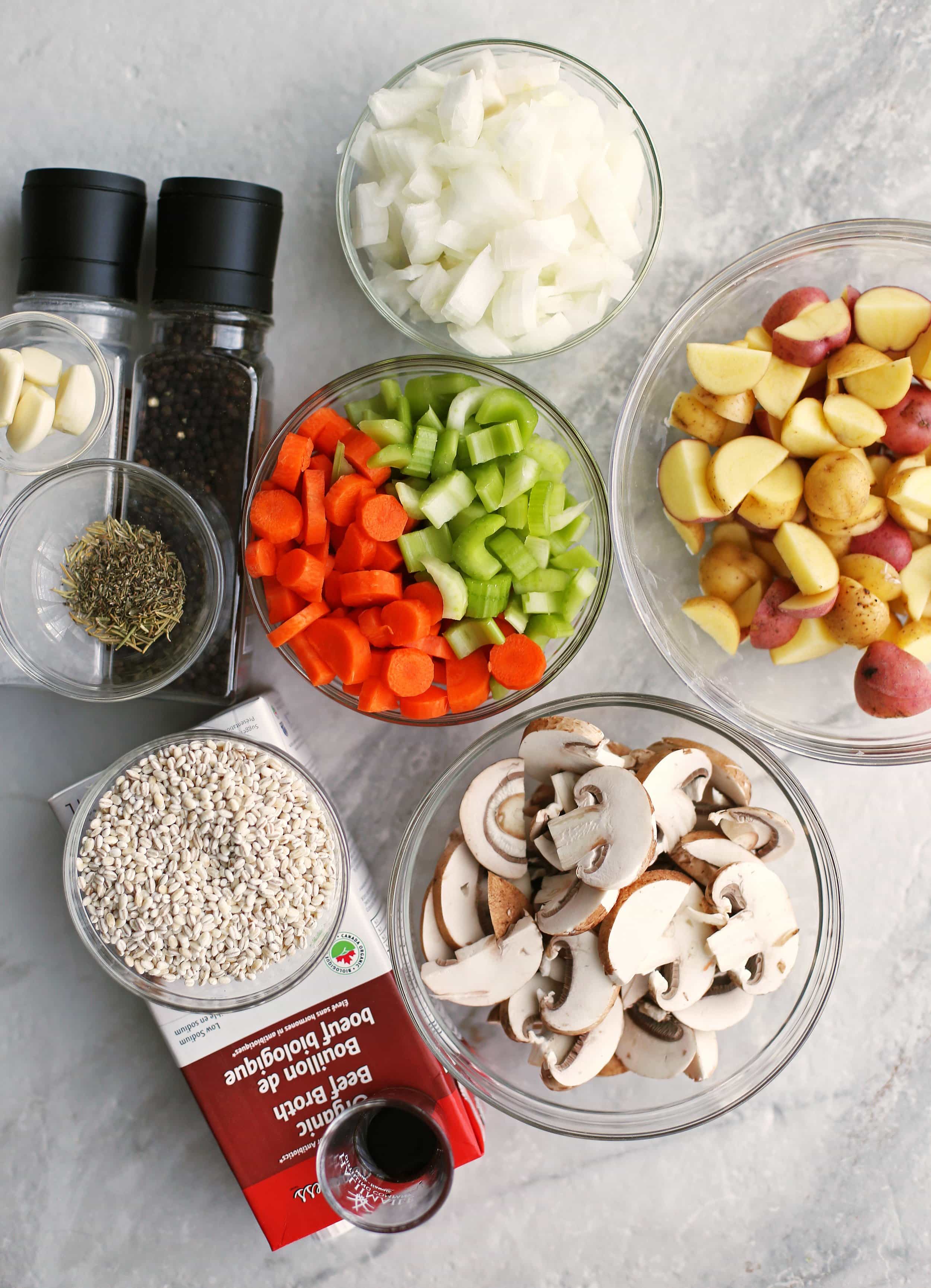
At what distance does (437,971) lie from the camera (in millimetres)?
1260

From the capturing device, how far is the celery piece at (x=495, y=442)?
125 centimetres

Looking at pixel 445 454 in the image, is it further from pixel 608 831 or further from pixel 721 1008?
pixel 721 1008

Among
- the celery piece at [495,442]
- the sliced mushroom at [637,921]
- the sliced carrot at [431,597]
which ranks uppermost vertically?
the celery piece at [495,442]

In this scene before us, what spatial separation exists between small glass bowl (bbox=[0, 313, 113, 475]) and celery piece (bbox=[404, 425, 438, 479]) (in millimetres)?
514

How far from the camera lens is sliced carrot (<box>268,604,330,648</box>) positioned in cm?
129

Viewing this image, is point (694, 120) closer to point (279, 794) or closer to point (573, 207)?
point (573, 207)

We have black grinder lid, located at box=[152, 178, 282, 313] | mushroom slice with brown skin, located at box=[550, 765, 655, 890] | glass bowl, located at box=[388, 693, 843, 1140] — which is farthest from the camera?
glass bowl, located at box=[388, 693, 843, 1140]

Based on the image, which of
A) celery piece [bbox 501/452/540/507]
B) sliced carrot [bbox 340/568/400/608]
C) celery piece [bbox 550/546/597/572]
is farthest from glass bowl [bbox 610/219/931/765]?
sliced carrot [bbox 340/568/400/608]

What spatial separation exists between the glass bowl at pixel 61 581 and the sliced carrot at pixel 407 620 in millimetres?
302

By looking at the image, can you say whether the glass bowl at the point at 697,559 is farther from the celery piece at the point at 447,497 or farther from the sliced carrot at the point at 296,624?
the sliced carrot at the point at 296,624

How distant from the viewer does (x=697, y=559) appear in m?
1.45

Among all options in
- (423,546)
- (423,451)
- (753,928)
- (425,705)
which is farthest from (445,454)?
(753,928)

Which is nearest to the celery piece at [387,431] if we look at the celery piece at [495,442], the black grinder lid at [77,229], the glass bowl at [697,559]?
the celery piece at [495,442]

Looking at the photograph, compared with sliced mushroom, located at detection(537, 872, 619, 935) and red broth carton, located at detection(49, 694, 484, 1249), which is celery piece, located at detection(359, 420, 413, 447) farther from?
sliced mushroom, located at detection(537, 872, 619, 935)
